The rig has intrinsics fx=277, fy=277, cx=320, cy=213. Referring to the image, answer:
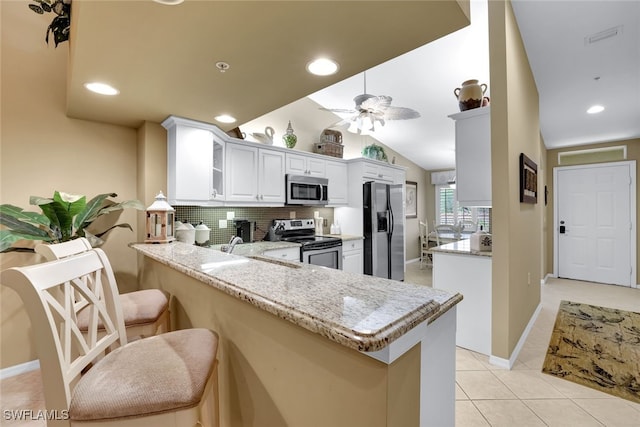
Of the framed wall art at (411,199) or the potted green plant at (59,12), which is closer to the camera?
the potted green plant at (59,12)

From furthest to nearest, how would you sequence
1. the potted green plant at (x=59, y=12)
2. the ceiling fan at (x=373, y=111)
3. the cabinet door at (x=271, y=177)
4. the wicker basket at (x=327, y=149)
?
1. the wicker basket at (x=327, y=149)
2. the cabinet door at (x=271, y=177)
3. the ceiling fan at (x=373, y=111)
4. the potted green plant at (x=59, y=12)

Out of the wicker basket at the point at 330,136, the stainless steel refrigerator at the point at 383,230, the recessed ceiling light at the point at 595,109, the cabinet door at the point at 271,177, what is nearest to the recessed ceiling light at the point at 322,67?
the cabinet door at the point at 271,177

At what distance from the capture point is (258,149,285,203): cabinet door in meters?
3.41

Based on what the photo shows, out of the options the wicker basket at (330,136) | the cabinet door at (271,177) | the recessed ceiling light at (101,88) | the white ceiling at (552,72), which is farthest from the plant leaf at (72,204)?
the white ceiling at (552,72)

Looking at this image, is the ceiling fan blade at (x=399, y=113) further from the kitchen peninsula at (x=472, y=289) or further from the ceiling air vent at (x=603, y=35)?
the ceiling air vent at (x=603, y=35)

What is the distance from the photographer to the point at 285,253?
10.5 feet

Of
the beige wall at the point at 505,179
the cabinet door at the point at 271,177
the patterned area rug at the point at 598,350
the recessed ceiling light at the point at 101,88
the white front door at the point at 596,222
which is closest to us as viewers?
the recessed ceiling light at the point at 101,88

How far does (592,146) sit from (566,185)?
0.78m

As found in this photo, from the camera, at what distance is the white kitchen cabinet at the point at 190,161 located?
2.53 m

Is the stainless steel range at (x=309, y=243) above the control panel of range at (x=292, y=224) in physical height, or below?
below

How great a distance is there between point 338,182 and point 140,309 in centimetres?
338

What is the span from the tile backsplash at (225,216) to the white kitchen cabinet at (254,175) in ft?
1.13

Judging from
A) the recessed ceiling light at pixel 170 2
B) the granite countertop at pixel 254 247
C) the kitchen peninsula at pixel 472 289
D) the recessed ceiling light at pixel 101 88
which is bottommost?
the kitchen peninsula at pixel 472 289

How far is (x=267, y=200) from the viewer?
11.4ft
